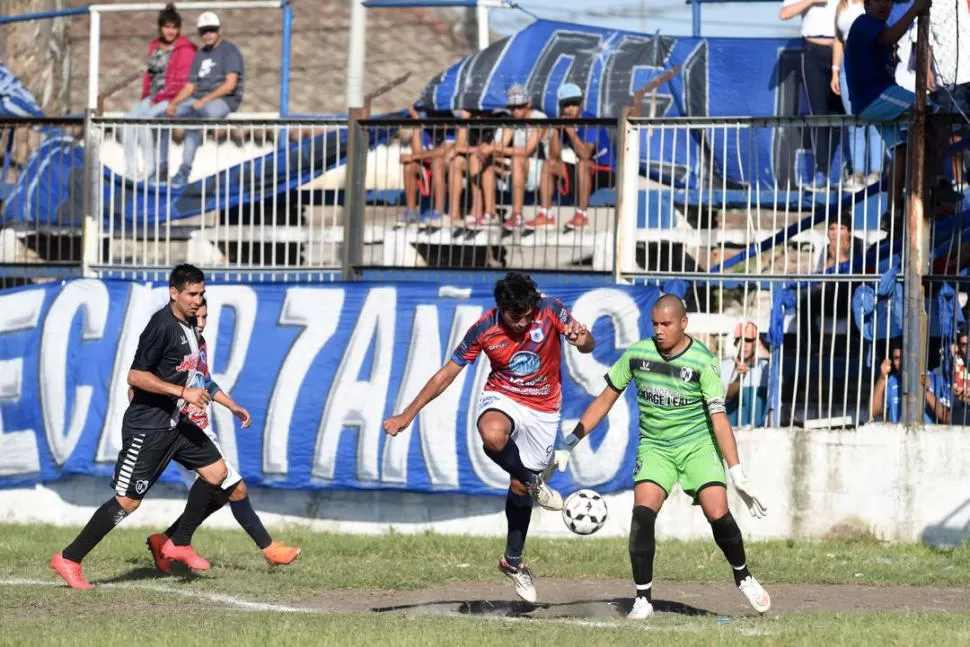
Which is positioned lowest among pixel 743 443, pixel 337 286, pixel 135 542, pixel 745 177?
pixel 135 542

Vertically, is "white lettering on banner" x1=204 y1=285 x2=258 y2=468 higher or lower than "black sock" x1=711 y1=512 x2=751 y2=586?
higher

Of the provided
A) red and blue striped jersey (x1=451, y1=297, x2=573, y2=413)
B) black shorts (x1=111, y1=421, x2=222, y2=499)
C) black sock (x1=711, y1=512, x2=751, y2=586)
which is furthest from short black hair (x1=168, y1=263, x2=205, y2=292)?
black sock (x1=711, y1=512, x2=751, y2=586)

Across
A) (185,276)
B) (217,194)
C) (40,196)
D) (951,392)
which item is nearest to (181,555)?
(185,276)

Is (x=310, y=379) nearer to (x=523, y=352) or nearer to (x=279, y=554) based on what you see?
(x=279, y=554)

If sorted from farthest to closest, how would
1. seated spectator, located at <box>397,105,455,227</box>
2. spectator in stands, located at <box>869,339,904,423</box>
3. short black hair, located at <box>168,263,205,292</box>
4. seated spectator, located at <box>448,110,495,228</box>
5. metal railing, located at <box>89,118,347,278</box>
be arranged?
metal railing, located at <box>89,118,347,278</box> < seated spectator, located at <box>397,105,455,227</box> < seated spectator, located at <box>448,110,495,228</box> < spectator in stands, located at <box>869,339,904,423</box> < short black hair, located at <box>168,263,205,292</box>

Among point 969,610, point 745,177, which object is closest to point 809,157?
point 745,177

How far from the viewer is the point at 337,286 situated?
49.4 feet

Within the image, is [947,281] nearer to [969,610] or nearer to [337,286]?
[969,610]

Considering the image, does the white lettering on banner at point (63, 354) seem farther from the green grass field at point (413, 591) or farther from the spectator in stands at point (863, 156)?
the spectator in stands at point (863, 156)

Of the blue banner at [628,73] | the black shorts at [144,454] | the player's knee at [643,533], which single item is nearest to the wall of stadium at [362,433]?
the black shorts at [144,454]

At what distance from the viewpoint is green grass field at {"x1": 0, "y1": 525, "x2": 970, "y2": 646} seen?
909 centimetres

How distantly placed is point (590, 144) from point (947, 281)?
349cm

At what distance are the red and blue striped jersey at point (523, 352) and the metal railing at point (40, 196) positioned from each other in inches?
251

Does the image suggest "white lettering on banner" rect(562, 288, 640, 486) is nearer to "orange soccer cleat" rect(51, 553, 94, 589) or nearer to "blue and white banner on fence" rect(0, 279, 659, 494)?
"blue and white banner on fence" rect(0, 279, 659, 494)
